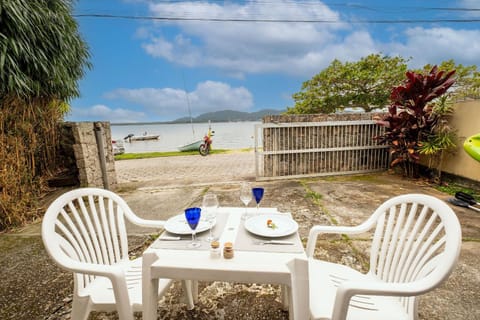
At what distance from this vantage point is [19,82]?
2732 millimetres

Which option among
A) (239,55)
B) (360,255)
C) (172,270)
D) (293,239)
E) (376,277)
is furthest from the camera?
(239,55)

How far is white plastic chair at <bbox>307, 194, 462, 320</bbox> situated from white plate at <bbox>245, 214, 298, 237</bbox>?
24 centimetres

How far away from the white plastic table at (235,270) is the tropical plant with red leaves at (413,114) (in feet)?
Answer: 13.7

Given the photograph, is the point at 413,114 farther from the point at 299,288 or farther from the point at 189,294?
the point at 189,294

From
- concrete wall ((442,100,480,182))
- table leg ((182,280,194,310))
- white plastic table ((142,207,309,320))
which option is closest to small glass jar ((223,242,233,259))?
white plastic table ((142,207,309,320))

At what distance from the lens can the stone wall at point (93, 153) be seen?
3.47m

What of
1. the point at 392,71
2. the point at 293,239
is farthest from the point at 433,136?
the point at 392,71

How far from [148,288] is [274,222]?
64 centimetres

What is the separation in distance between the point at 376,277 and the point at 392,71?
9.64m

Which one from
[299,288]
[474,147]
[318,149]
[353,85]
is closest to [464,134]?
[474,147]

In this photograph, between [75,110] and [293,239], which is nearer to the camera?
[293,239]

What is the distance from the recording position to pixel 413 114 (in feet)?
12.5

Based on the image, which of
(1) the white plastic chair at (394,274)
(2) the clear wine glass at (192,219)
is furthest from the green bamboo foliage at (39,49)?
(1) the white plastic chair at (394,274)

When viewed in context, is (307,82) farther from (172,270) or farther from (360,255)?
(172,270)
